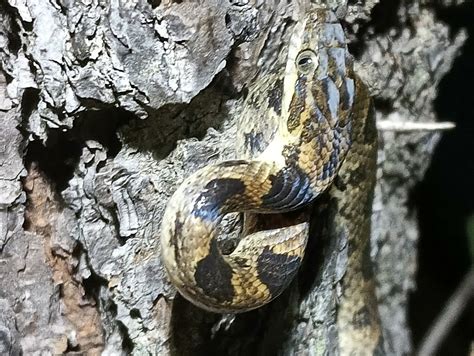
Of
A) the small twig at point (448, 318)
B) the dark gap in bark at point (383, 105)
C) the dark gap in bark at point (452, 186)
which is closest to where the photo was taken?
the dark gap in bark at point (383, 105)

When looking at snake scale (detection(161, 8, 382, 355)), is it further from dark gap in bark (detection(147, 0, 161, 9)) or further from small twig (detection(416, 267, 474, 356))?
small twig (detection(416, 267, 474, 356))

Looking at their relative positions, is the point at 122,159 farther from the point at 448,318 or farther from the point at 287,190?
the point at 448,318

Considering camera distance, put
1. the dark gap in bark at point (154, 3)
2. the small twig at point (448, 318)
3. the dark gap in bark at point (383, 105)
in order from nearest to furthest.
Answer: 1. the dark gap in bark at point (154, 3)
2. the dark gap in bark at point (383, 105)
3. the small twig at point (448, 318)

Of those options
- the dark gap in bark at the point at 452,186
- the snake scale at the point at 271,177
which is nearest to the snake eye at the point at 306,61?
the snake scale at the point at 271,177

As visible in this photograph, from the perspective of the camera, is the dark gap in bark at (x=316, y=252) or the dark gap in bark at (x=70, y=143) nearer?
the dark gap in bark at (x=70, y=143)

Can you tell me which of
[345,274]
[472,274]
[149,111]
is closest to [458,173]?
[472,274]

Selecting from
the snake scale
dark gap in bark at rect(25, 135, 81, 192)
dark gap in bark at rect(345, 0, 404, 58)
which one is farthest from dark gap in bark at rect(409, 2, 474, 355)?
dark gap in bark at rect(25, 135, 81, 192)

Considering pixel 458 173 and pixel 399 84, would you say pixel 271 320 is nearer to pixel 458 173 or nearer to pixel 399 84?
pixel 399 84

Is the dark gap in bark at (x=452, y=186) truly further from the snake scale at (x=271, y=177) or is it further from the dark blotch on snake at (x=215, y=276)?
the dark blotch on snake at (x=215, y=276)
